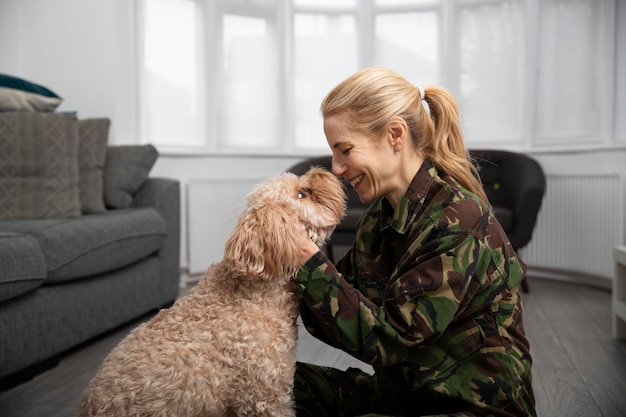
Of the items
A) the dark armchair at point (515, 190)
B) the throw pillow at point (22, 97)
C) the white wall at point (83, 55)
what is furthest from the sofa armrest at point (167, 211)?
the dark armchair at point (515, 190)

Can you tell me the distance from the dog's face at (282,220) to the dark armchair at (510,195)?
2.08m

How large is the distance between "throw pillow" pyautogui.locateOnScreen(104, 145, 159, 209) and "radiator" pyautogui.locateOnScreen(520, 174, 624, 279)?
125 inches

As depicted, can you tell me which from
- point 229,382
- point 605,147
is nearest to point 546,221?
point 605,147

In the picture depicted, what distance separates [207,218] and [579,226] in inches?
118

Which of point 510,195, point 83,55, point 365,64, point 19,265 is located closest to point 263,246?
point 19,265

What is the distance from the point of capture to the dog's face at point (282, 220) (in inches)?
47.7

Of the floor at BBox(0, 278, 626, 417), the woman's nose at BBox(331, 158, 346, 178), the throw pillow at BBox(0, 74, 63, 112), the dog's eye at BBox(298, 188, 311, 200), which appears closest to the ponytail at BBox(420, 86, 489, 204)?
the woman's nose at BBox(331, 158, 346, 178)

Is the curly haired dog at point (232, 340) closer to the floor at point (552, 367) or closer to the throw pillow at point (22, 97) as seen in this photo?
the floor at point (552, 367)

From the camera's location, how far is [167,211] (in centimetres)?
342

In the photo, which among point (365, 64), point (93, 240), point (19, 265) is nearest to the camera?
point (19, 265)

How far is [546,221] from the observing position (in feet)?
14.9

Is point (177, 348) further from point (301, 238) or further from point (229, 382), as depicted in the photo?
point (301, 238)

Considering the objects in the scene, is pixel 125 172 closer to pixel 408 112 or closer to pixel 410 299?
pixel 408 112

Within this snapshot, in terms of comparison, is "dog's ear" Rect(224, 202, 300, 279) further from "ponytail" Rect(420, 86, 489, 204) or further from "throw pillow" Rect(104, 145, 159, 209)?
"throw pillow" Rect(104, 145, 159, 209)
